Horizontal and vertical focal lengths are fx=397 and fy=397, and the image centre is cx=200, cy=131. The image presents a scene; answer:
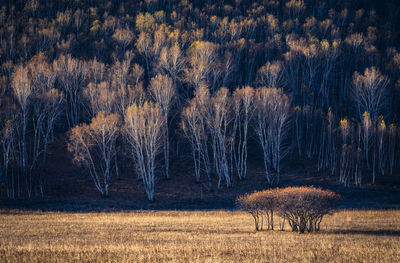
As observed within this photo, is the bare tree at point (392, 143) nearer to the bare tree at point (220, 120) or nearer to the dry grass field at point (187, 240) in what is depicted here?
the bare tree at point (220, 120)

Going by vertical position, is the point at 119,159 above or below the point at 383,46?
below

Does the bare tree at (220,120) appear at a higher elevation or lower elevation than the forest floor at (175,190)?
higher

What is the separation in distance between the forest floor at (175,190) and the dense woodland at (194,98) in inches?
47.8

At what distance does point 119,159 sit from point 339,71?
5165cm

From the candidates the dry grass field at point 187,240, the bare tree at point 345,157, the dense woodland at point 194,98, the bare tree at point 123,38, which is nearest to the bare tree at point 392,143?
the dense woodland at point 194,98

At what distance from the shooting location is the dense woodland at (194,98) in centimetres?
5209

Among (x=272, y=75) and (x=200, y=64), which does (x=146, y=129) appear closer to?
(x=200, y=64)

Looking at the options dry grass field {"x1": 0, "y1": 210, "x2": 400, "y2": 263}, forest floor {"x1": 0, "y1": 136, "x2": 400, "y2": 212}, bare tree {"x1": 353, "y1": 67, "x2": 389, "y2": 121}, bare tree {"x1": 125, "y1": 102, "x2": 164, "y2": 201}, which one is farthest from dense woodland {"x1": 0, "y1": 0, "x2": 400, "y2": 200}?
dry grass field {"x1": 0, "y1": 210, "x2": 400, "y2": 263}

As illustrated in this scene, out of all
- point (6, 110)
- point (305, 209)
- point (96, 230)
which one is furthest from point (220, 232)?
point (6, 110)

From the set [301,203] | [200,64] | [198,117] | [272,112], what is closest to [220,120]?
[198,117]

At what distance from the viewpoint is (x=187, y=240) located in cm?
2136

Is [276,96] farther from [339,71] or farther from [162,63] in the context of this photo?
[339,71]

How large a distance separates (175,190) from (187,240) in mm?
30549

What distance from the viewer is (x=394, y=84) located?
244 feet
